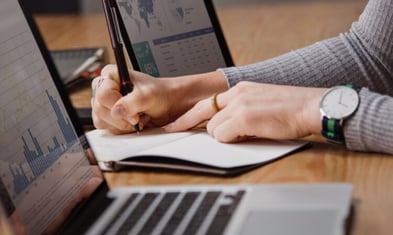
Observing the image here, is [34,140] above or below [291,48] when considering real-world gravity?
above

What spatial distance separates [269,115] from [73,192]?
1.09 feet

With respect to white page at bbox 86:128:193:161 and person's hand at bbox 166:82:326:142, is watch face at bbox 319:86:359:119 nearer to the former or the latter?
person's hand at bbox 166:82:326:142

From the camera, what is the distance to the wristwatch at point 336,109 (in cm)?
115

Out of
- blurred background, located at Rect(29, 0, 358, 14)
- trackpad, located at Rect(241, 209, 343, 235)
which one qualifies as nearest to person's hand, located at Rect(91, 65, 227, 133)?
trackpad, located at Rect(241, 209, 343, 235)

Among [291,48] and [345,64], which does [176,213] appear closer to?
[345,64]

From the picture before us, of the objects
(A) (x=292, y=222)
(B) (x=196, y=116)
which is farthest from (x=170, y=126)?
(A) (x=292, y=222)

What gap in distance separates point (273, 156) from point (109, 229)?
1.05 ft

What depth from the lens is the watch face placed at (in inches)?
45.4

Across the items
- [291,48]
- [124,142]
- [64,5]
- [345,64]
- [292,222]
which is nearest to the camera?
[292,222]

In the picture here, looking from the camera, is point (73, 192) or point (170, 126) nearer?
point (73, 192)

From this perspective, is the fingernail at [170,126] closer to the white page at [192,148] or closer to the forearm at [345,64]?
the white page at [192,148]

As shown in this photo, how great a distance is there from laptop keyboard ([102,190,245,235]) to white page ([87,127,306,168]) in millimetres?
138

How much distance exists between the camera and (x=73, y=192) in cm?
102

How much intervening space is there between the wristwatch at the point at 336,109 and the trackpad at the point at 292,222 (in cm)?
28
